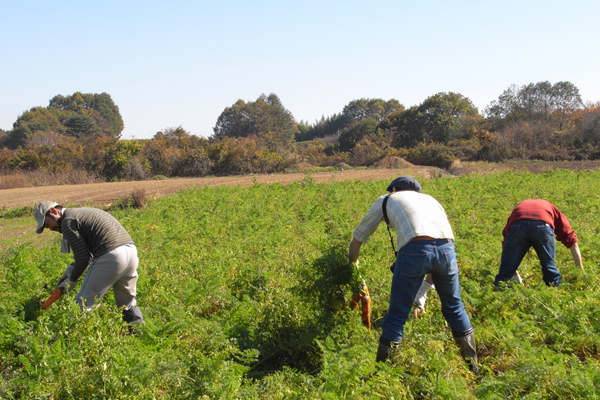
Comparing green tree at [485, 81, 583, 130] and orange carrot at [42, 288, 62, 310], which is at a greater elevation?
green tree at [485, 81, 583, 130]

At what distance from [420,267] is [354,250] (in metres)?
0.86

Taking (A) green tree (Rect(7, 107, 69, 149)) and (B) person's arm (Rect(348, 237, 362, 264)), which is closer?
(B) person's arm (Rect(348, 237, 362, 264))

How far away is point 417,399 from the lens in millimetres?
3395

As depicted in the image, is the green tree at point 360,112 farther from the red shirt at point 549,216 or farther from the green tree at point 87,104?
the red shirt at point 549,216

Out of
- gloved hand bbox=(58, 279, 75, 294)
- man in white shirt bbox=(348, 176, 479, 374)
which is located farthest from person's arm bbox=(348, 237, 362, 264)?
gloved hand bbox=(58, 279, 75, 294)

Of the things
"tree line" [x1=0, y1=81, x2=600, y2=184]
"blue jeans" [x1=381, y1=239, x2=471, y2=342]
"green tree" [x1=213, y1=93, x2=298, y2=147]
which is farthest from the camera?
"green tree" [x1=213, y1=93, x2=298, y2=147]

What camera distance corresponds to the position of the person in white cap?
4.50 metres

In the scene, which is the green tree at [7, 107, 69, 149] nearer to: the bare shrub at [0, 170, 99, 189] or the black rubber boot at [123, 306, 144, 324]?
the bare shrub at [0, 170, 99, 189]

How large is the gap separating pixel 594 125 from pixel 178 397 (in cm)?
4121

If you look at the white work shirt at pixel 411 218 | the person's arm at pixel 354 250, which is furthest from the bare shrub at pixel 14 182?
the white work shirt at pixel 411 218

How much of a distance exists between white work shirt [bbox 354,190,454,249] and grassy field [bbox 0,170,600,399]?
75 cm

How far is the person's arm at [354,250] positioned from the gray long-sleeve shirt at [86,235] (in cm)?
248

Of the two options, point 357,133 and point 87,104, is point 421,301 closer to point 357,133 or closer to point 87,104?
point 357,133

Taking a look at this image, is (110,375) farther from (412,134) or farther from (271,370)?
(412,134)
